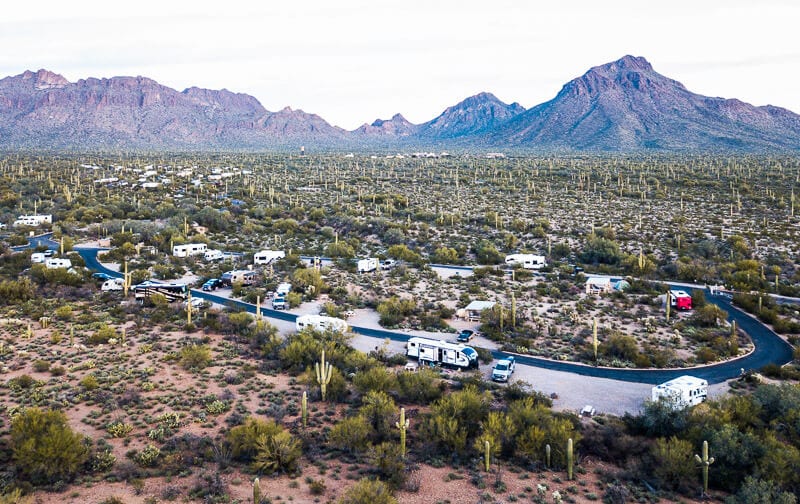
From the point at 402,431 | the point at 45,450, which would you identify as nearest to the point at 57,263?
the point at 45,450

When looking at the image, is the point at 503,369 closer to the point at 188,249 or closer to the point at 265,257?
the point at 265,257

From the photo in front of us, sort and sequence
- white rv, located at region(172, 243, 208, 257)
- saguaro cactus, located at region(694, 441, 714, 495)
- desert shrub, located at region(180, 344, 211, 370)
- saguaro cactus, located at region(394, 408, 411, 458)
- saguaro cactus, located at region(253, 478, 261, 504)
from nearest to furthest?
saguaro cactus, located at region(253, 478, 261, 504), saguaro cactus, located at region(694, 441, 714, 495), saguaro cactus, located at region(394, 408, 411, 458), desert shrub, located at region(180, 344, 211, 370), white rv, located at region(172, 243, 208, 257)

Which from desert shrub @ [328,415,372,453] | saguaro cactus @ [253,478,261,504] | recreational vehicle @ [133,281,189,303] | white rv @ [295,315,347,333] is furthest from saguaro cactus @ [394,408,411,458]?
recreational vehicle @ [133,281,189,303]

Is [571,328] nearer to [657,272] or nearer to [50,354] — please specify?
[657,272]

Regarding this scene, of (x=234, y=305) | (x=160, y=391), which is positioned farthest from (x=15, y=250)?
(x=160, y=391)

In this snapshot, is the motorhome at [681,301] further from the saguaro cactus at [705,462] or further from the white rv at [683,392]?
the saguaro cactus at [705,462]

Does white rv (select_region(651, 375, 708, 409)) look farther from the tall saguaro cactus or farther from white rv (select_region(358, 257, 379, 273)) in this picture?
white rv (select_region(358, 257, 379, 273))

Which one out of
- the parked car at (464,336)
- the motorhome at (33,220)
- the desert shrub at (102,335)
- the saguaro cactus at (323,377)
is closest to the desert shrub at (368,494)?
the saguaro cactus at (323,377)
